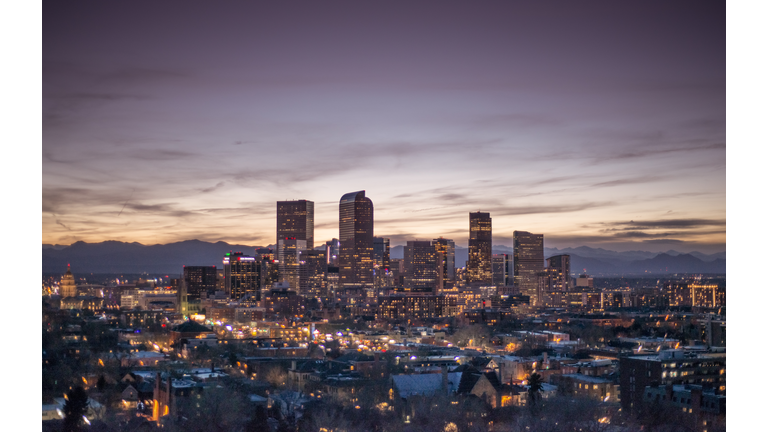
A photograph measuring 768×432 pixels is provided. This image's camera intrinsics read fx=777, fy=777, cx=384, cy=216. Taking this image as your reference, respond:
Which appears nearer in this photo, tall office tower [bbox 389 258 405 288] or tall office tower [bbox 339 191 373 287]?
tall office tower [bbox 339 191 373 287]

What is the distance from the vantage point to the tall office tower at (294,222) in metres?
77.2

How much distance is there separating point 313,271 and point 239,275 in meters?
9.21

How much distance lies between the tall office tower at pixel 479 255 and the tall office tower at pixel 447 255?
5.54 feet

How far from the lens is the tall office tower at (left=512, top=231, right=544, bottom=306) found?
71.4m

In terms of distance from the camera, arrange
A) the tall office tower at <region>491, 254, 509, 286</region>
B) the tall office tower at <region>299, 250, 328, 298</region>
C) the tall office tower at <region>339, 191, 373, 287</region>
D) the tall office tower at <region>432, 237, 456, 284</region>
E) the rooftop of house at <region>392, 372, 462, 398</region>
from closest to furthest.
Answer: the rooftop of house at <region>392, 372, 462, 398</region>, the tall office tower at <region>299, 250, 328, 298</region>, the tall office tower at <region>339, 191, 373, 287</region>, the tall office tower at <region>432, 237, 456, 284</region>, the tall office tower at <region>491, 254, 509, 286</region>

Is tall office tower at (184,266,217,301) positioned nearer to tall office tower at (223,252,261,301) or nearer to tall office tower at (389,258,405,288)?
tall office tower at (223,252,261,301)

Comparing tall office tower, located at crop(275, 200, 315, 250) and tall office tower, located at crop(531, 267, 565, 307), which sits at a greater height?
tall office tower, located at crop(275, 200, 315, 250)

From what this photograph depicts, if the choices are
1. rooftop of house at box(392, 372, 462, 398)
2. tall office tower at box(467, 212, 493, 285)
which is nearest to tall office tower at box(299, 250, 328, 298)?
tall office tower at box(467, 212, 493, 285)

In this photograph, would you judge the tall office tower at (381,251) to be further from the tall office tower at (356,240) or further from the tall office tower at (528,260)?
the tall office tower at (528,260)

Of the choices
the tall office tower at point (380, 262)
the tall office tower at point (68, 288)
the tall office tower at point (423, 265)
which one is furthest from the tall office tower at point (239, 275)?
the tall office tower at point (68, 288)

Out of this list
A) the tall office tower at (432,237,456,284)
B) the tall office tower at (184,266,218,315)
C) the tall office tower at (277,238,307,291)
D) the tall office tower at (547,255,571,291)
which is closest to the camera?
the tall office tower at (184,266,218,315)

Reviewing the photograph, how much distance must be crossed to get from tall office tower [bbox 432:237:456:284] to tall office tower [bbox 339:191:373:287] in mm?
6771
